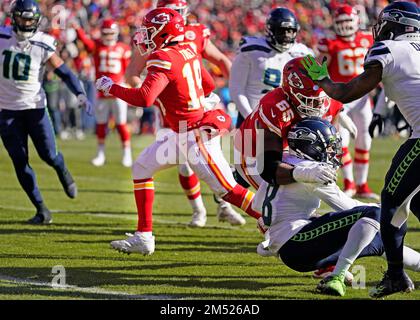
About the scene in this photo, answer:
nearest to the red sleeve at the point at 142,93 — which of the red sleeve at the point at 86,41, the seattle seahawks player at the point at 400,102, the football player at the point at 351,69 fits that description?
the seattle seahawks player at the point at 400,102

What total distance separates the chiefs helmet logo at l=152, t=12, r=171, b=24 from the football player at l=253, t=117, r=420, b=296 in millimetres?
1706

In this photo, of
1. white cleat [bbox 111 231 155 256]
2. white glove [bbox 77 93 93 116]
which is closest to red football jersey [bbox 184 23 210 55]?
white glove [bbox 77 93 93 116]

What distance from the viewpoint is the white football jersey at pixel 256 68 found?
8367 mm

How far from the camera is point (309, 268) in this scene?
208 inches

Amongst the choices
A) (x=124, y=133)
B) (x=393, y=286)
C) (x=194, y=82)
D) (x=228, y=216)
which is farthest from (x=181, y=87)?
(x=124, y=133)

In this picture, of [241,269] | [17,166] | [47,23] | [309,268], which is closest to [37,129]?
[17,166]

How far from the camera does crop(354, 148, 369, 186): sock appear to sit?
408 inches

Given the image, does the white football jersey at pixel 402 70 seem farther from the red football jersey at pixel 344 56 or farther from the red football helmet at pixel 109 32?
the red football helmet at pixel 109 32

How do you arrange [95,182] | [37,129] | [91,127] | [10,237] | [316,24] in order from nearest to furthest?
[10,237]
[37,129]
[95,182]
[91,127]
[316,24]

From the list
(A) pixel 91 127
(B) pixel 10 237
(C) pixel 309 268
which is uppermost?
(C) pixel 309 268

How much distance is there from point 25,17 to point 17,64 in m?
0.44

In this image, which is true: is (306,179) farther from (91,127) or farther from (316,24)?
(316,24)

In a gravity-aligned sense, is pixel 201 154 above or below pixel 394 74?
below

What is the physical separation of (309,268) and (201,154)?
5.64 feet
